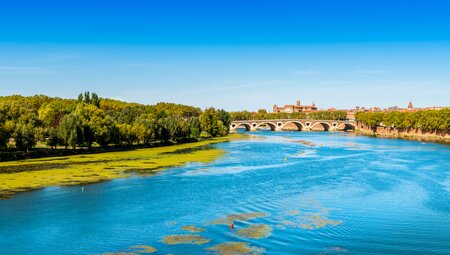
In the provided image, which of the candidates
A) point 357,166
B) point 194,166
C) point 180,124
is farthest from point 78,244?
point 180,124

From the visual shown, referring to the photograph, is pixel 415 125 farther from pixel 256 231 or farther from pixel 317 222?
pixel 256 231

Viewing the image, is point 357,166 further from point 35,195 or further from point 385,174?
point 35,195

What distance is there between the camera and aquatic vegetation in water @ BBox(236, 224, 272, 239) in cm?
2516

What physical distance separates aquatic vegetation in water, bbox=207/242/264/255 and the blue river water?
0.30 metres

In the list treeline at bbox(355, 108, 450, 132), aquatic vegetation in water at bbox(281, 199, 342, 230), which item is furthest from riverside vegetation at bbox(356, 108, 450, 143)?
aquatic vegetation in water at bbox(281, 199, 342, 230)

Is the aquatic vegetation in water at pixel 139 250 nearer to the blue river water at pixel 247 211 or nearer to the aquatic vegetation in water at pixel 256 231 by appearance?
the blue river water at pixel 247 211

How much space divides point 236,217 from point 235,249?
6.77 metres

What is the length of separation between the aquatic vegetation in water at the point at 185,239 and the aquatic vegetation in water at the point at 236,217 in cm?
319

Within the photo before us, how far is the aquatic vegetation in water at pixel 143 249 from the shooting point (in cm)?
2258

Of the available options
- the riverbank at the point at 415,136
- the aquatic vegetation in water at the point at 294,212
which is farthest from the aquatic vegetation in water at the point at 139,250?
the riverbank at the point at 415,136

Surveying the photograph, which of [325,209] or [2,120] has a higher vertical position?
[2,120]

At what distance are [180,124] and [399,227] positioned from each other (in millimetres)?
77006

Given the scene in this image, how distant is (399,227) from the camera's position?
2723cm

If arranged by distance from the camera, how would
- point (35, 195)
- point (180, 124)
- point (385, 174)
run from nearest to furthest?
1. point (35, 195)
2. point (385, 174)
3. point (180, 124)
